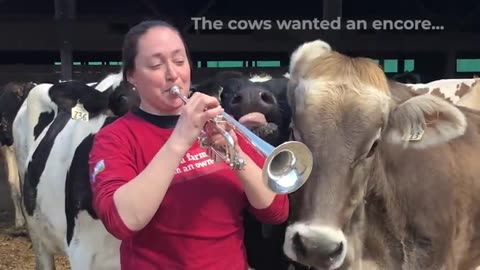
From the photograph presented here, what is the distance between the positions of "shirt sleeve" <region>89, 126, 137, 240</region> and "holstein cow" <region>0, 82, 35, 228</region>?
4.60 meters

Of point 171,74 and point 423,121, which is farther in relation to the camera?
point 423,121

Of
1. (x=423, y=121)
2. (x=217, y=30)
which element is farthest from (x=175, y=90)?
(x=217, y=30)

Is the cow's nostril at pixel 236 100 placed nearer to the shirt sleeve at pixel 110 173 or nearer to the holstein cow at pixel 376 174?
the holstein cow at pixel 376 174

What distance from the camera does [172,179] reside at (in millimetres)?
1940

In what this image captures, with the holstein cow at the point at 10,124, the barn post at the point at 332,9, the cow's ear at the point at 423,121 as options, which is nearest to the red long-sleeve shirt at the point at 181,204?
the cow's ear at the point at 423,121

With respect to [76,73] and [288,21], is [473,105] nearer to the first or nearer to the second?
[288,21]

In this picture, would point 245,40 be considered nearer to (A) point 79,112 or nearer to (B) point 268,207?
(A) point 79,112

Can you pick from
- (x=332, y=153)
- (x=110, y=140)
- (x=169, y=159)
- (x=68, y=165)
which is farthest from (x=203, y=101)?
(x=68, y=165)

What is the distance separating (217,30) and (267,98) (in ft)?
24.3

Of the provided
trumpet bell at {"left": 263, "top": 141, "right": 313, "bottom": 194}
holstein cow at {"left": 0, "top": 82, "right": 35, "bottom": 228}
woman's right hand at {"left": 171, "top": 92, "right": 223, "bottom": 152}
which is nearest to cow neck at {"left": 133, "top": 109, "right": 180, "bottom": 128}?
woman's right hand at {"left": 171, "top": 92, "right": 223, "bottom": 152}

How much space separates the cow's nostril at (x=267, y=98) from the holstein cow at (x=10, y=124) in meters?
4.21

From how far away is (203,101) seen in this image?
1.82 m

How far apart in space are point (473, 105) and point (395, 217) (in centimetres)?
171

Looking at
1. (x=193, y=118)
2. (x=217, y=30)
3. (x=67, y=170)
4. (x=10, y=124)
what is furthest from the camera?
(x=217, y=30)
